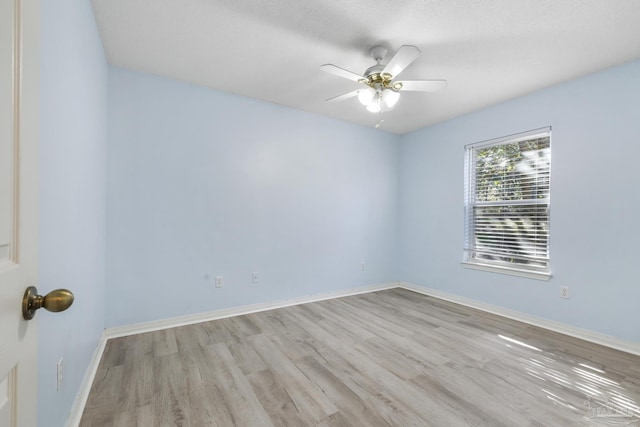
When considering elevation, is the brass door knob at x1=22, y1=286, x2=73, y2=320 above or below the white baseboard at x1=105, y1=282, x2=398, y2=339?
above

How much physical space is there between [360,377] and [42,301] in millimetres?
1940

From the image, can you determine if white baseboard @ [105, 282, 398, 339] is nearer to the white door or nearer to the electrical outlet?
the electrical outlet

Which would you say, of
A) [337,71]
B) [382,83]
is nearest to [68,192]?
[337,71]

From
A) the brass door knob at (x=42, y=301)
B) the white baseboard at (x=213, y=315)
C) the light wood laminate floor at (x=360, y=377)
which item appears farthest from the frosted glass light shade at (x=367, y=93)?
the white baseboard at (x=213, y=315)

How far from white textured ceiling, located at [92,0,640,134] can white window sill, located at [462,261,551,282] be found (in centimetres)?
201

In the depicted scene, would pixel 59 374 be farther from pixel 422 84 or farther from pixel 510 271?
pixel 510 271

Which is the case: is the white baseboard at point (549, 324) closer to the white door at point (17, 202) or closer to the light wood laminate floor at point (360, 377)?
the light wood laminate floor at point (360, 377)

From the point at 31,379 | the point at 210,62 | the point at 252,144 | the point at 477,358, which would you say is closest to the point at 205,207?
the point at 252,144

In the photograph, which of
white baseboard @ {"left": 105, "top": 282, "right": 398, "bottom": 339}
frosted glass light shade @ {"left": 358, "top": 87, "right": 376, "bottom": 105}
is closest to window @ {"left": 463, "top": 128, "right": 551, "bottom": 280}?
white baseboard @ {"left": 105, "top": 282, "right": 398, "bottom": 339}

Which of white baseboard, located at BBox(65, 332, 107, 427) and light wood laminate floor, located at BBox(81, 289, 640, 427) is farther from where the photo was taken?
light wood laminate floor, located at BBox(81, 289, 640, 427)

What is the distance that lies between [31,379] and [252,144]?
2986 millimetres

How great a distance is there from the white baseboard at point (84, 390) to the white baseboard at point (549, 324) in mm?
Answer: 3900

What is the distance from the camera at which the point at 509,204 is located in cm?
336

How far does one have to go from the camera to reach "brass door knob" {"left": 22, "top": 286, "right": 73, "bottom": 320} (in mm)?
570
